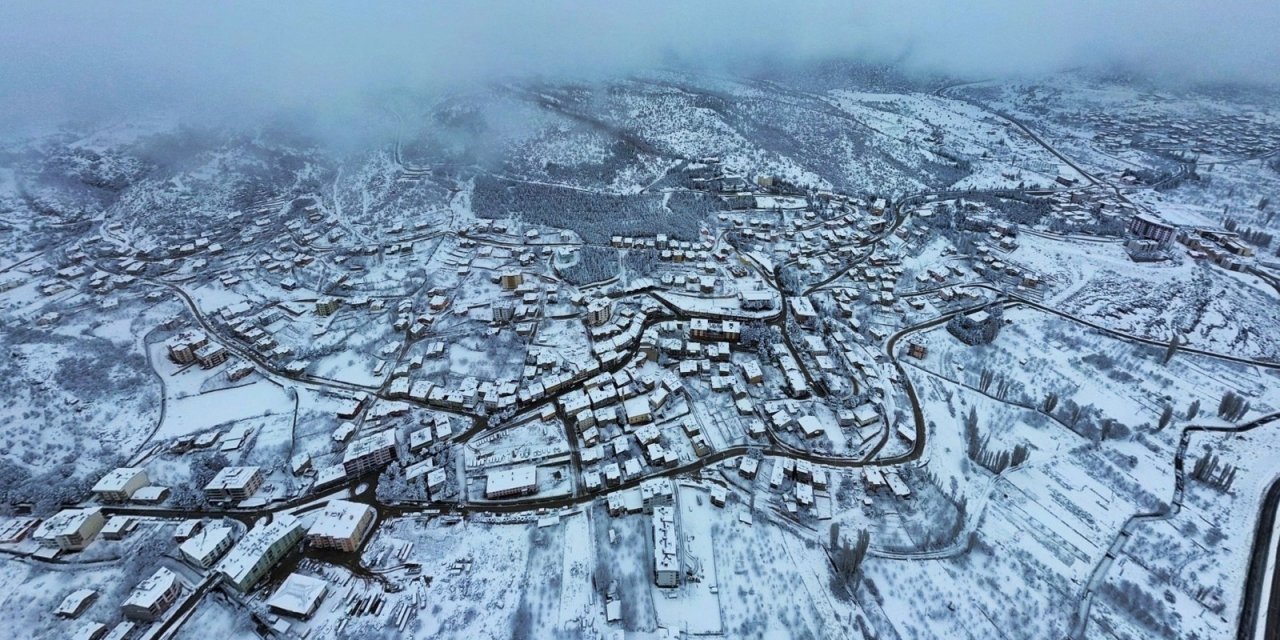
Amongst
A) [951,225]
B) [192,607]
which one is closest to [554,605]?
[192,607]

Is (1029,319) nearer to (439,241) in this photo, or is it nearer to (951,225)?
(951,225)

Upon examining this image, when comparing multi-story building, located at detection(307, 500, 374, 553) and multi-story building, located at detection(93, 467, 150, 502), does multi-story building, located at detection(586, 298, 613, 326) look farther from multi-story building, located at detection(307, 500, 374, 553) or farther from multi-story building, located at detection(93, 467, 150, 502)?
multi-story building, located at detection(93, 467, 150, 502)

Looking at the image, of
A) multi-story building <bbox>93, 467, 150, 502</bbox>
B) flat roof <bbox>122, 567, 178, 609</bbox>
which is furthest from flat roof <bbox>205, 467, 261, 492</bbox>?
flat roof <bbox>122, 567, 178, 609</bbox>

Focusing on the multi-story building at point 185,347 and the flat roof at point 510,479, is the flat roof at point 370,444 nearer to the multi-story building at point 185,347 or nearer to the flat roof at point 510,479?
the flat roof at point 510,479

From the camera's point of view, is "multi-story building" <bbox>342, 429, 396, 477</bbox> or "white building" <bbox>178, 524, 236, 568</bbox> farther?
"multi-story building" <bbox>342, 429, 396, 477</bbox>

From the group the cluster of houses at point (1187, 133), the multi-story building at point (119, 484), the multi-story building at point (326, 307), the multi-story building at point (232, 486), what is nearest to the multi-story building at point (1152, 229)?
the cluster of houses at point (1187, 133)

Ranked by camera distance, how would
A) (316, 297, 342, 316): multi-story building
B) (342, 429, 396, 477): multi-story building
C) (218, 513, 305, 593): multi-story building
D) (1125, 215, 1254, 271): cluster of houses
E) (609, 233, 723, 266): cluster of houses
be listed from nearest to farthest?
(218, 513, 305, 593): multi-story building
(342, 429, 396, 477): multi-story building
(316, 297, 342, 316): multi-story building
(1125, 215, 1254, 271): cluster of houses
(609, 233, 723, 266): cluster of houses

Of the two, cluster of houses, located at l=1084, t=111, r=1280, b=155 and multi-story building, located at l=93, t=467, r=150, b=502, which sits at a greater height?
cluster of houses, located at l=1084, t=111, r=1280, b=155

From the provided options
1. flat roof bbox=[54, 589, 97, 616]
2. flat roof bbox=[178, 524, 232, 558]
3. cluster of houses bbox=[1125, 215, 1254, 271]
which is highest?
cluster of houses bbox=[1125, 215, 1254, 271]

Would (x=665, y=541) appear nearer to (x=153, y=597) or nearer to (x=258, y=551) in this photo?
(x=258, y=551)

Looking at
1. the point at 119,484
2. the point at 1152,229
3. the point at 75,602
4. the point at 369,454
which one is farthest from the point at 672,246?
the point at 1152,229
